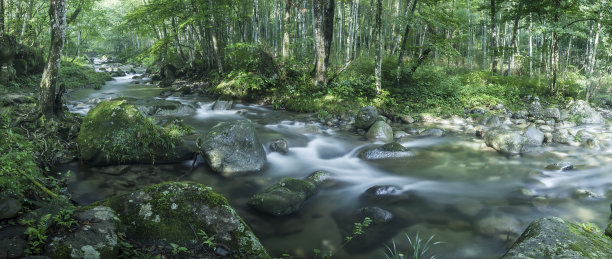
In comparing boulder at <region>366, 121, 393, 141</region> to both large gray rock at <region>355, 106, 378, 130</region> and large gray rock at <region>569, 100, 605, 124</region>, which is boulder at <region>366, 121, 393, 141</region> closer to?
large gray rock at <region>355, 106, 378, 130</region>

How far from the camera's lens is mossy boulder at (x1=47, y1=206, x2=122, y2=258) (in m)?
2.52

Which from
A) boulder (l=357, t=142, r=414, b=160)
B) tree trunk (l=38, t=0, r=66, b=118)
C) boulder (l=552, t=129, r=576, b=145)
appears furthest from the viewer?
boulder (l=552, t=129, r=576, b=145)

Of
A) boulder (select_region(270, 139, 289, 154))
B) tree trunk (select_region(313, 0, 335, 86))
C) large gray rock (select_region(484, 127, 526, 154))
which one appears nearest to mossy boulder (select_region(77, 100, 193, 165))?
boulder (select_region(270, 139, 289, 154))

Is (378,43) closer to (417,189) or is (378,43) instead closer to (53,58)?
(417,189)

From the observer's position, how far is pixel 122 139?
6457mm

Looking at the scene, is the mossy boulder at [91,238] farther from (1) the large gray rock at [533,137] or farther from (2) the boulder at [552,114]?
(2) the boulder at [552,114]

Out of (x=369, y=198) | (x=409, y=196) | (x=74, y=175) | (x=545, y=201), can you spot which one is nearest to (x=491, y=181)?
(x=545, y=201)

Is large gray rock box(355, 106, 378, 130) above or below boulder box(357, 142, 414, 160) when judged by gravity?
above

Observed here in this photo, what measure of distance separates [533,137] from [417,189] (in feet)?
15.4

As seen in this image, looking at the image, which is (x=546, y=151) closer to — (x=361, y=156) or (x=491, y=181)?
(x=491, y=181)

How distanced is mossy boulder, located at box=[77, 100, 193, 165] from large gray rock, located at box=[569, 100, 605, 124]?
13.4m

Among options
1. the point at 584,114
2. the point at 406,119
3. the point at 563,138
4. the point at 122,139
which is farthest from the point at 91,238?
the point at 584,114

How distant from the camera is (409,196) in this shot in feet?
19.9

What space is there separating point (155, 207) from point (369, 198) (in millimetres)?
3706
